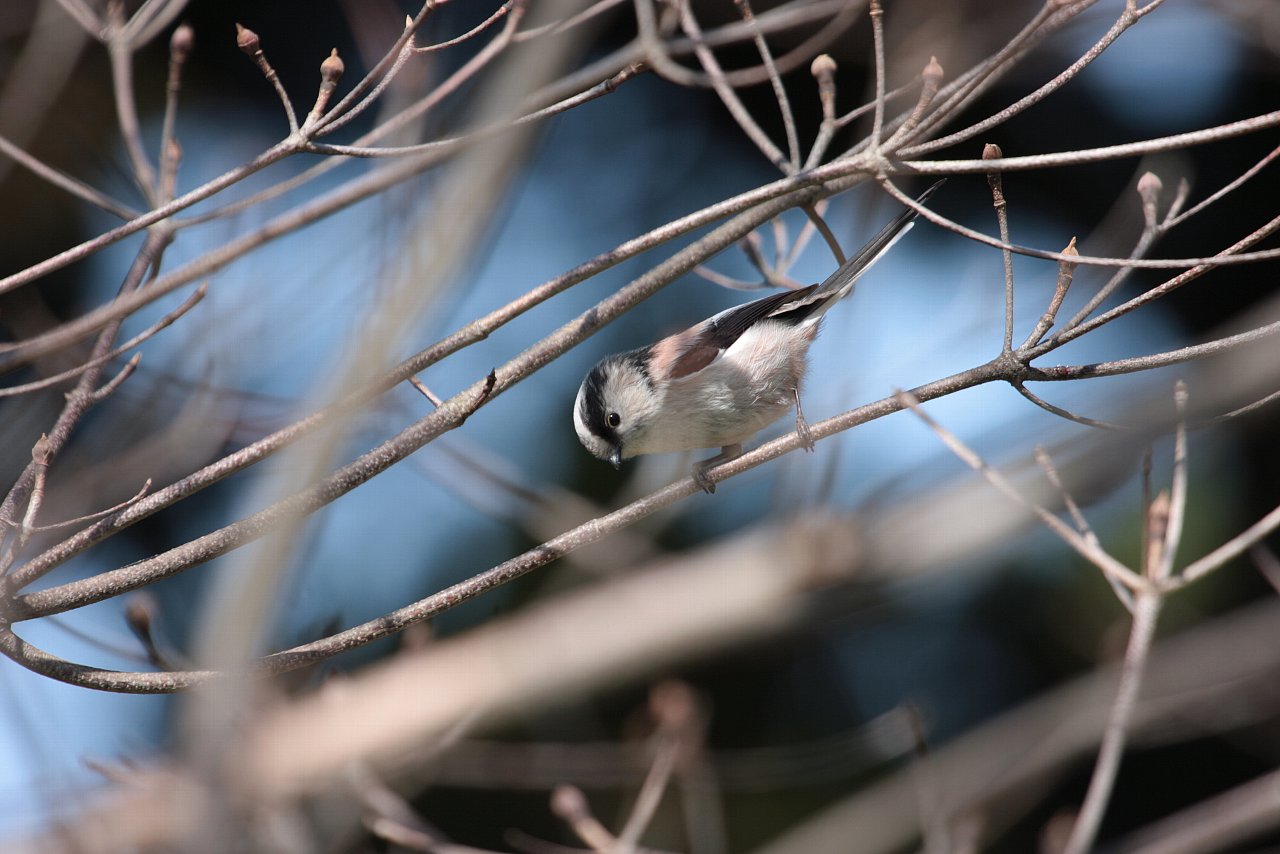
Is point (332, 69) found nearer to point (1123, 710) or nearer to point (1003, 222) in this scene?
point (1003, 222)

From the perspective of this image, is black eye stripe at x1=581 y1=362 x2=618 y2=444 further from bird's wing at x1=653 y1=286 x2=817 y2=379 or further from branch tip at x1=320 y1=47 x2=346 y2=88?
branch tip at x1=320 y1=47 x2=346 y2=88

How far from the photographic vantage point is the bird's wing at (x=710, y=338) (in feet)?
11.8

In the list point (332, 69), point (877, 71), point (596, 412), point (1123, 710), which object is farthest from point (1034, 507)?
point (596, 412)

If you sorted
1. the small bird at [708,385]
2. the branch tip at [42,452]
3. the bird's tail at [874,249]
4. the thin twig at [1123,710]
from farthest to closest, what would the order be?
the small bird at [708,385], the bird's tail at [874,249], the branch tip at [42,452], the thin twig at [1123,710]

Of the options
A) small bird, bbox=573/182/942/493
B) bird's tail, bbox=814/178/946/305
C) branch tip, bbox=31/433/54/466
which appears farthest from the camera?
small bird, bbox=573/182/942/493

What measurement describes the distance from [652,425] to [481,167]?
2089 mm

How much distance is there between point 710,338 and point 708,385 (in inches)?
9.7

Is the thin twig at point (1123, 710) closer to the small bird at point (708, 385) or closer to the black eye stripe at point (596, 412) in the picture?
the small bird at point (708, 385)

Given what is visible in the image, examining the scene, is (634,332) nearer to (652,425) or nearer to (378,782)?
(652,425)

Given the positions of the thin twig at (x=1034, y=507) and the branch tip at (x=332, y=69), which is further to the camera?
the branch tip at (x=332, y=69)

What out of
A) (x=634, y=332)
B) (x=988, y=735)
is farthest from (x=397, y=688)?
(x=634, y=332)

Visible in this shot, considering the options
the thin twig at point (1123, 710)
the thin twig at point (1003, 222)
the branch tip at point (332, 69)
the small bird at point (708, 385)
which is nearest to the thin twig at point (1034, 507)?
the thin twig at point (1123, 710)

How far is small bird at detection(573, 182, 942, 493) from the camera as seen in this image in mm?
3492

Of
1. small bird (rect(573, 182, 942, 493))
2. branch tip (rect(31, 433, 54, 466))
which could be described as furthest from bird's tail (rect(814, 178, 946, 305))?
branch tip (rect(31, 433, 54, 466))
